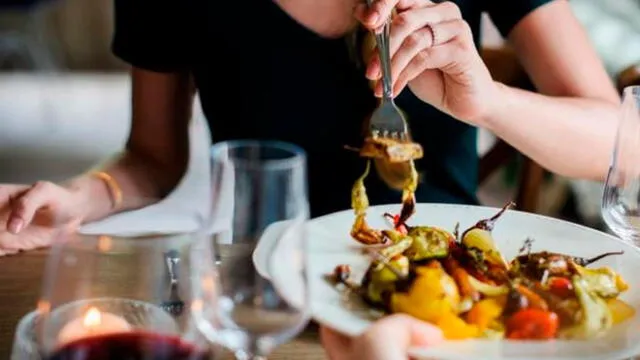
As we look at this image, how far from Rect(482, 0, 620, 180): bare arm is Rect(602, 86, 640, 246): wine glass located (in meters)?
0.22

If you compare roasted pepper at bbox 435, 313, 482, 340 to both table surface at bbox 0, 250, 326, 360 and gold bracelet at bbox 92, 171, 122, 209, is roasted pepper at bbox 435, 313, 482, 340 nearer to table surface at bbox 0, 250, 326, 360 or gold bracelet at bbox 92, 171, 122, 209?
table surface at bbox 0, 250, 326, 360

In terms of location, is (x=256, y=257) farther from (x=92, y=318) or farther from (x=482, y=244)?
(x=482, y=244)

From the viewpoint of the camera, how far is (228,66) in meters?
1.49

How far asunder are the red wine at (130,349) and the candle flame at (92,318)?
1 cm

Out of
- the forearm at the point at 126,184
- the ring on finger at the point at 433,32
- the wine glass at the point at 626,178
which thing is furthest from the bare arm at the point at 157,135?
the wine glass at the point at 626,178

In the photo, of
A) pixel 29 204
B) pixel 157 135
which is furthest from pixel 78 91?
pixel 29 204

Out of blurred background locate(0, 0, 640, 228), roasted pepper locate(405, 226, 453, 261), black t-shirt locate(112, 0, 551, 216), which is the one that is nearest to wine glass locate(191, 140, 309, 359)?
roasted pepper locate(405, 226, 453, 261)

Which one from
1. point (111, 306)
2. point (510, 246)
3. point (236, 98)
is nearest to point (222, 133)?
point (236, 98)

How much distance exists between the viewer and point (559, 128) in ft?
4.34

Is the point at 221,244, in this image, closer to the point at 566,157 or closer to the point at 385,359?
the point at 385,359

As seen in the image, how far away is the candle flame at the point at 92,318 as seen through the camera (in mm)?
680

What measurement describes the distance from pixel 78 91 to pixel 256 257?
12.1 feet

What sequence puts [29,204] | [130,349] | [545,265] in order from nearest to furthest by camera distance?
[130,349] → [545,265] → [29,204]

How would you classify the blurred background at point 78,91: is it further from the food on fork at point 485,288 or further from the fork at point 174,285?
the fork at point 174,285
